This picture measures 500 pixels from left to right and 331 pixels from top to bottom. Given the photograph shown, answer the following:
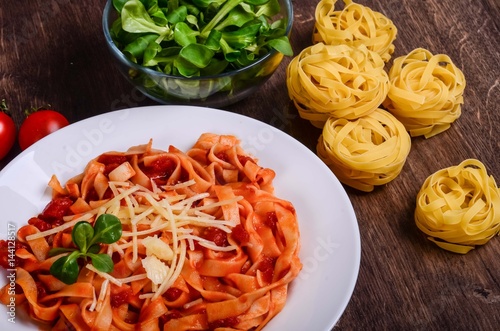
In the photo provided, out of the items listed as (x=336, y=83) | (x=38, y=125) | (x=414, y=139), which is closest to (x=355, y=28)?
(x=336, y=83)

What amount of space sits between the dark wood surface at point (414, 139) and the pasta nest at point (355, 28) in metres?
0.18

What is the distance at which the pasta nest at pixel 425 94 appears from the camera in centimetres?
335

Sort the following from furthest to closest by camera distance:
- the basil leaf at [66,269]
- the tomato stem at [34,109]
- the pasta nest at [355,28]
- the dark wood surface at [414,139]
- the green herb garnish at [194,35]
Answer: the pasta nest at [355,28], the tomato stem at [34,109], the green herb garnish at [194,35], the dark wood surface at [414,139], the basil leaf at [66,269]

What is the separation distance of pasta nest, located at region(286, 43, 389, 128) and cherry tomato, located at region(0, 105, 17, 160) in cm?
143

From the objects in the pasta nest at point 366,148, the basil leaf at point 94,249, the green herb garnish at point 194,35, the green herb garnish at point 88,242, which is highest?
the green herb garnish at point 194,35

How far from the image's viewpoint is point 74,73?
374 centimetres

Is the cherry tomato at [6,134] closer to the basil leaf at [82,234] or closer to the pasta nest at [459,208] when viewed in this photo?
the basil leaf at [82,234]

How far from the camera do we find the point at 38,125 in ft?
10.8

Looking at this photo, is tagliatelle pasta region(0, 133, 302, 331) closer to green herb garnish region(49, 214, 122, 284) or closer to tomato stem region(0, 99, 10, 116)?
green herb garnish region(49, 214, 122, 284)

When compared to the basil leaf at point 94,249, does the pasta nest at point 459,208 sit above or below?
below

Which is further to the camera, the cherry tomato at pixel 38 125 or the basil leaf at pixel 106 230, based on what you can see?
the cherry tomato at pixel 38 125

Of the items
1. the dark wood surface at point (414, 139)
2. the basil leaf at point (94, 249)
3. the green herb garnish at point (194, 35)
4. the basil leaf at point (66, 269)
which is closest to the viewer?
the basil leaf at point (66, 269)

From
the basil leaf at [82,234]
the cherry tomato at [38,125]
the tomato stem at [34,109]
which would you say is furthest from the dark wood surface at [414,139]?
the basil leaf at [82,234]

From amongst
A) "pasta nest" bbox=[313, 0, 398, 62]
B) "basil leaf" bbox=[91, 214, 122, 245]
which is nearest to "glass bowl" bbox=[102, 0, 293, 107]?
"pasta nest" bbox=[313, 0, 398, 62]
